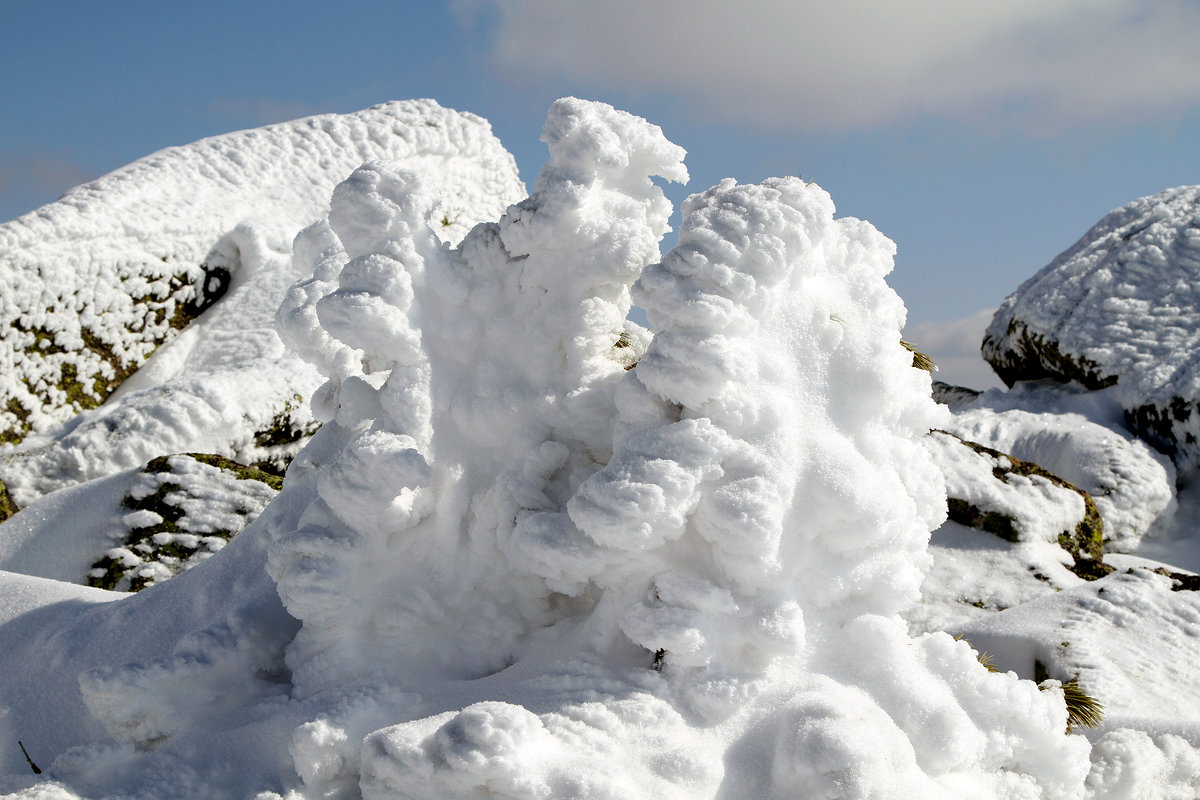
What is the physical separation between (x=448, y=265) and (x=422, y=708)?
1008 mm

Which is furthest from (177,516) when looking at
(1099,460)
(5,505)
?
(1099,460)

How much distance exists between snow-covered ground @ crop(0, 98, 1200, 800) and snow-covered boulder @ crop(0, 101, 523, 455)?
3.00 meters

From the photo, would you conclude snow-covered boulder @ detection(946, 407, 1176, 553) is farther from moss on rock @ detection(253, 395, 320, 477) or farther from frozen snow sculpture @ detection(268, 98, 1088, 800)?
moss on rock @ detection(253, 395, 320, 477)

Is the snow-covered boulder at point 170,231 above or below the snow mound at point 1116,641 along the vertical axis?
above

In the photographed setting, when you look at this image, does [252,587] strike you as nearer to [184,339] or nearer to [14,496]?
[14,496]

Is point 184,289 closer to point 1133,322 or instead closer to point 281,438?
point 281,438

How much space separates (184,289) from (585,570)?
533 centimetres

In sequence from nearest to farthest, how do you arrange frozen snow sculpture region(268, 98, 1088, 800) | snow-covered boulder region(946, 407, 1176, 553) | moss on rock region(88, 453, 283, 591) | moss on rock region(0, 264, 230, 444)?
1. frozen snow sculpture region(268, 98, 1088, 800)
2. moss on rock region(88, 453, 283, 591)
3. snow-covered boulder region(946, 407, 1176, 553)
4. moss on rock region(0, 264, 230, 444)

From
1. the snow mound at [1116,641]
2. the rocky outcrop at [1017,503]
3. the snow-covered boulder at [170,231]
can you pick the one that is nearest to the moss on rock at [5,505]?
the snow-covered boulder at [170,231]

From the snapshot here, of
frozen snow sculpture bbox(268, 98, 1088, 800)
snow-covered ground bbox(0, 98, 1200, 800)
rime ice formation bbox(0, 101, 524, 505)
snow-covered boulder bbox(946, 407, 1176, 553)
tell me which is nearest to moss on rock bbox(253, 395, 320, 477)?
rime ice formation bbox(0, 101, 524, 505)

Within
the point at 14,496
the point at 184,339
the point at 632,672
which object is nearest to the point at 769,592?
the point at 632,672

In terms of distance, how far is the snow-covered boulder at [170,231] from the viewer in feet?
18.0

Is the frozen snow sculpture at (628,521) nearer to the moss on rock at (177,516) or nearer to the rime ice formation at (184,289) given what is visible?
the moss on rock at (177,516)

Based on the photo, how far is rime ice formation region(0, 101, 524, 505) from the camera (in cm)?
466
